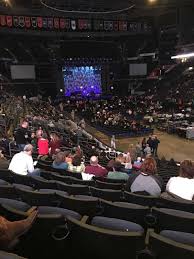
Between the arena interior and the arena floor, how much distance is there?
0.20ft

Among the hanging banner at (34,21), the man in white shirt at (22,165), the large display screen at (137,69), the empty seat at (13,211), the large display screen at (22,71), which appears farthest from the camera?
the large display screen at (137,69)

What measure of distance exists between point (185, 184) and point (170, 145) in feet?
50.8

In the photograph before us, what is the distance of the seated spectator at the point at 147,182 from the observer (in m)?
4.42

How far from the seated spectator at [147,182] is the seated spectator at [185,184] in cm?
19

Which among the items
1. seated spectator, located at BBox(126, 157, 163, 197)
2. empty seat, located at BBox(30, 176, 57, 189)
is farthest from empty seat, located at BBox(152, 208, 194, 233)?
empty seat, located at BBox(30, 176, 57, 189)

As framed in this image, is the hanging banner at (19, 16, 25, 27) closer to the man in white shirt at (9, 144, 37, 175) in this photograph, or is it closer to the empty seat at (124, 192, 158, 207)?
the man in white shirt at (9, 144, 37, 175)

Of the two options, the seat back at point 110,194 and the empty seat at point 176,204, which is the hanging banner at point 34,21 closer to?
the seat back at point 110,194

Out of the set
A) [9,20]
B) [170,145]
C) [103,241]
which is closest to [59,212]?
[103,241]

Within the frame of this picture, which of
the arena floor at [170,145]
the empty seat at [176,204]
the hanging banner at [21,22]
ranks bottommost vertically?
the arena floor at [170,145]

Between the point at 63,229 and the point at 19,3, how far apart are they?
82.3 ft

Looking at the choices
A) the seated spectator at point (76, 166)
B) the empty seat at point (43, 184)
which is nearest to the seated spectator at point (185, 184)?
the empty seat at point (43, 184)

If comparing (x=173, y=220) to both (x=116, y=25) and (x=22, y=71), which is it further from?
(x=22, y=71)

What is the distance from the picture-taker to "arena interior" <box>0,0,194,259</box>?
303 cm

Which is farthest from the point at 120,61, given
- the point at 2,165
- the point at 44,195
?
the point at 44,195
